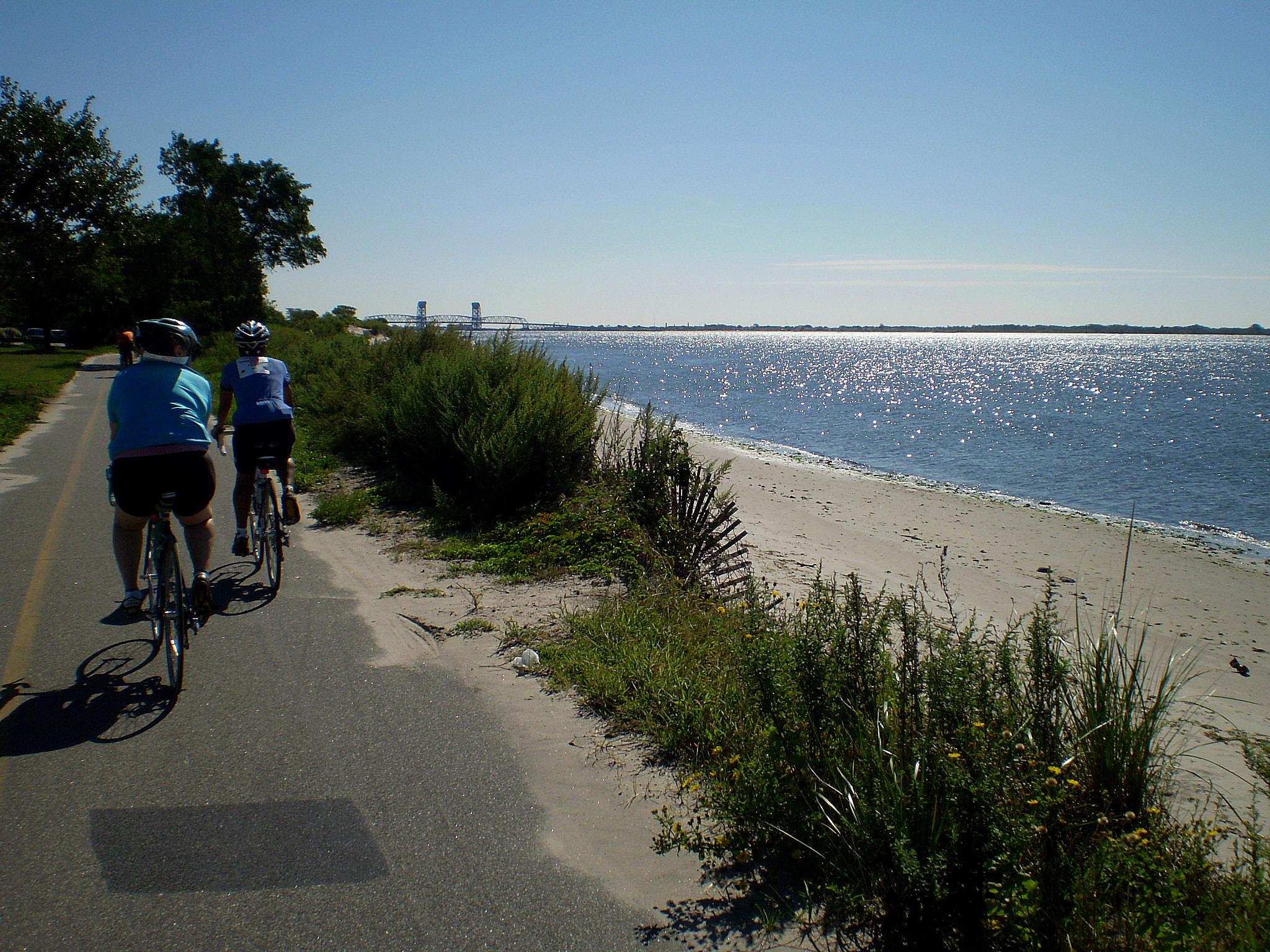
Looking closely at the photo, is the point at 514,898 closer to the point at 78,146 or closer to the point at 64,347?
the point at 78,146

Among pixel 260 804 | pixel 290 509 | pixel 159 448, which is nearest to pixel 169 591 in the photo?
pixel 159 448

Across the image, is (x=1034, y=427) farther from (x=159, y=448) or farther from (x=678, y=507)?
(x=159, y=448)

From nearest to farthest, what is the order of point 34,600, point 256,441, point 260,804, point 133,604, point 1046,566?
point 260,804, point 133,604, point 34,600, point 256,441, point 1046,566

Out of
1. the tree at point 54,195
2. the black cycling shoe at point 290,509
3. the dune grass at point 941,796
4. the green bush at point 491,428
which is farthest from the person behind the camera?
the tree at point 54,195

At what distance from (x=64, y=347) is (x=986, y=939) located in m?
66.4

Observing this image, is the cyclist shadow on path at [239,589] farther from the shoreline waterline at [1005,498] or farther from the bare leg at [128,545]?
the shoreline waterline at [1005,498]

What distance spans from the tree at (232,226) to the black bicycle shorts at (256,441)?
42.9 m

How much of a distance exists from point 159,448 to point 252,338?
8.51ft

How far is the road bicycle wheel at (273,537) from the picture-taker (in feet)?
21.4

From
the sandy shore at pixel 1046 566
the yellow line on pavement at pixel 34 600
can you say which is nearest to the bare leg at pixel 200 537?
the yellow line on pavement at pixel 34 600

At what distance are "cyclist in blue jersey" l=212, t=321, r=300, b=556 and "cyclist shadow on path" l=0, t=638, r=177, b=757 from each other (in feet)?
6.28

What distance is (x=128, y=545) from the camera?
4723 millimetres

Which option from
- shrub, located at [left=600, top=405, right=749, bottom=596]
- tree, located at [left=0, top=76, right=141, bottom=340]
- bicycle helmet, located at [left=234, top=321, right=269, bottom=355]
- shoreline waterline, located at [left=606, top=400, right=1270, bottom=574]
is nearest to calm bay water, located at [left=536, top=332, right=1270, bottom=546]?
shoreline waterline, located at [left=606, top=400, right=1270, bottom=574]

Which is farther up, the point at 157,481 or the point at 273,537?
the point at 157,481
